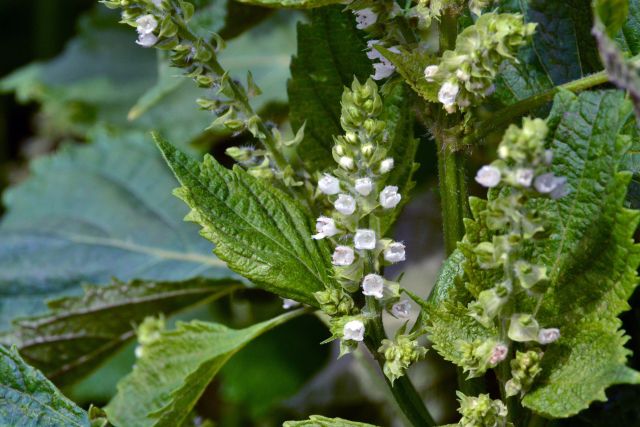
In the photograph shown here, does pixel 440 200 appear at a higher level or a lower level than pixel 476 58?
lower

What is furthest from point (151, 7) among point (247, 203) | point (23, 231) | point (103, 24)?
point (103, 24)

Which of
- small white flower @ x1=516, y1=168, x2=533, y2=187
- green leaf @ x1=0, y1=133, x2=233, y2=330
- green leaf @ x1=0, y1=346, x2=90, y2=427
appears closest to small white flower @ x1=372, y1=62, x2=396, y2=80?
small white flower @ x1=516, y1=168, x2=533, y2=187

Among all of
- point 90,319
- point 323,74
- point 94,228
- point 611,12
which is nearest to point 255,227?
point 323,74

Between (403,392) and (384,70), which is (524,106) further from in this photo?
(403,392)

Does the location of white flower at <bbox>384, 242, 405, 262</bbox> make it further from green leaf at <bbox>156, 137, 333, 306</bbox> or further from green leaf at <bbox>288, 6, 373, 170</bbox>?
green leaf at <bbox>288, 6, 373, 170</bbox>

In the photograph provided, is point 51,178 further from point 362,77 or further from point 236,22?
point 362,77

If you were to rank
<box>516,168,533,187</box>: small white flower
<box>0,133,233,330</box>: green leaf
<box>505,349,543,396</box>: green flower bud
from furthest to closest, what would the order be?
<box>0,133,233,330</box>: green leaf
<box>505,349,543,396</box>: green flower bud
<box>516,168,533,187</box>: small white flower

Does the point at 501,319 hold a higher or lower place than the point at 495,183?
lower
